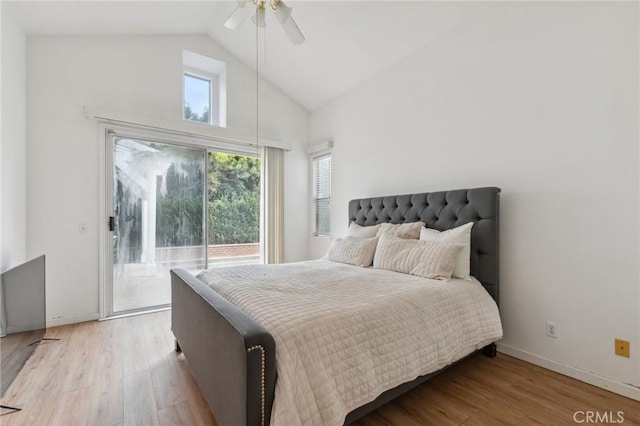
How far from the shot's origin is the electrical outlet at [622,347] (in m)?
1.88

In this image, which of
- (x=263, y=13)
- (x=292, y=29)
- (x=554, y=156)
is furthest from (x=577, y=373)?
(x=263, y=13)

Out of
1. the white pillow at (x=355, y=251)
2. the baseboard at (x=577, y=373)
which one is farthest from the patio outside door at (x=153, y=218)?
the baseboard at (x=577, y=373)

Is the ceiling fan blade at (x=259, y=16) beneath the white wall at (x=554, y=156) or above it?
above

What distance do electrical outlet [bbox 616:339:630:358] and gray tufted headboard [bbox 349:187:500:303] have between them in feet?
2.34

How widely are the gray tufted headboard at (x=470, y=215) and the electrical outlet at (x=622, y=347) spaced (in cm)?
71

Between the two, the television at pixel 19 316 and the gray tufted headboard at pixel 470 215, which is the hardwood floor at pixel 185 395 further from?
the gray tufted headboard at pixel 470 215

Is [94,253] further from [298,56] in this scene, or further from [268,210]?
[298,56]

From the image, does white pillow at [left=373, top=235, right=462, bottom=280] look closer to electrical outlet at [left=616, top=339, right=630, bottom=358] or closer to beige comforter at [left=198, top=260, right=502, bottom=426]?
beige comforter at [left=198, top=260, right=502, bottom=426]

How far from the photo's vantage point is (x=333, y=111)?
442 centimetres

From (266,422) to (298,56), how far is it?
153 inches

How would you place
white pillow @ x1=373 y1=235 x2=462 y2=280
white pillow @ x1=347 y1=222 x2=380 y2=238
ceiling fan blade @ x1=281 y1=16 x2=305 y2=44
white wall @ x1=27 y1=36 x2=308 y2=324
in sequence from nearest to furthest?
ceiling fan blade @ x1=281 y1=16 x2=305 y2=44 < white pillow @ x1=373 y1=235 x2=462 y2=280 < white wall @ x1=27 y1=36 x2=308 y2=324 < white pillow @ x1=347 y1=222 x2=380 y2=238

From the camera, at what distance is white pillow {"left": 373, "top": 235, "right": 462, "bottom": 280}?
2.26 m

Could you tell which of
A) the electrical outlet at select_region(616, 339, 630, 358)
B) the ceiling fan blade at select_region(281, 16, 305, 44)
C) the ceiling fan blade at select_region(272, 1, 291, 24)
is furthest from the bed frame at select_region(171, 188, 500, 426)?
the ceiling fan blade at select_region(272, 1, 291, 24)

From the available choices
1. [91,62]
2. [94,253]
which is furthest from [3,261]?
[91,62]
